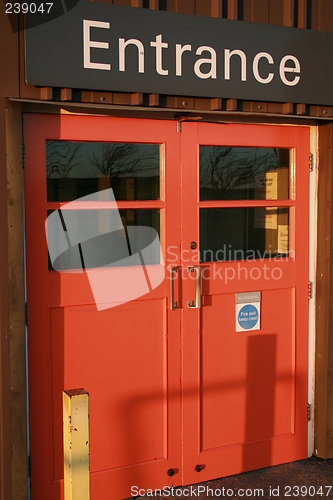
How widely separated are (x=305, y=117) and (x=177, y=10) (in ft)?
3.86

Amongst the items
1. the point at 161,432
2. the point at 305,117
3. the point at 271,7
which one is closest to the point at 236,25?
the point at 271,7

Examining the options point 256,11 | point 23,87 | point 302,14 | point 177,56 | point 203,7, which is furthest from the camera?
point 302,14

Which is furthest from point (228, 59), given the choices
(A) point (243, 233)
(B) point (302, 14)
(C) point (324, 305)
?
(C) point (324, 305)

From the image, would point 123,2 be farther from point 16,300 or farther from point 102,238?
point 16,300

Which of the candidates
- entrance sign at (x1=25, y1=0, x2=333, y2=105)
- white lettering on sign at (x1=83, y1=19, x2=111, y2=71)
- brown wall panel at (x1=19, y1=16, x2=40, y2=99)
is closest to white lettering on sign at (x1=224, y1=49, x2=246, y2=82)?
entrance sign at (x1=25, y1=0, x2=333, y2=105)

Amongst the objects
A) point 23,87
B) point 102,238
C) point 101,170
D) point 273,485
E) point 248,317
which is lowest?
point 273,485

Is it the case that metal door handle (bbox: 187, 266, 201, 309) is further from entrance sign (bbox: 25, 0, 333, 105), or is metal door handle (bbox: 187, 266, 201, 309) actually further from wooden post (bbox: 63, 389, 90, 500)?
wooden post (bbox: 63, 389, 90, 500)

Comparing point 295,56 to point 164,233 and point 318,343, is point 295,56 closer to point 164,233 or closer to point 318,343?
point 164,233

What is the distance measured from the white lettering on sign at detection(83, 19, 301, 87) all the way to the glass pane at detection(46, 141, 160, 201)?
21.3 inches

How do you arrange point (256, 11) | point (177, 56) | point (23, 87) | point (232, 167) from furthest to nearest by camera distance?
point (232, 167) < point (256, 11) < point (177, 56) < point (23, 87)

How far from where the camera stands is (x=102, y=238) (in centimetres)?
389

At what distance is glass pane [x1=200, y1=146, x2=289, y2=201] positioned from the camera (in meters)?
4.16

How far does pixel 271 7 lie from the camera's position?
13.3 ft

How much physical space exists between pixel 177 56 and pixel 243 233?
1.36 metres
